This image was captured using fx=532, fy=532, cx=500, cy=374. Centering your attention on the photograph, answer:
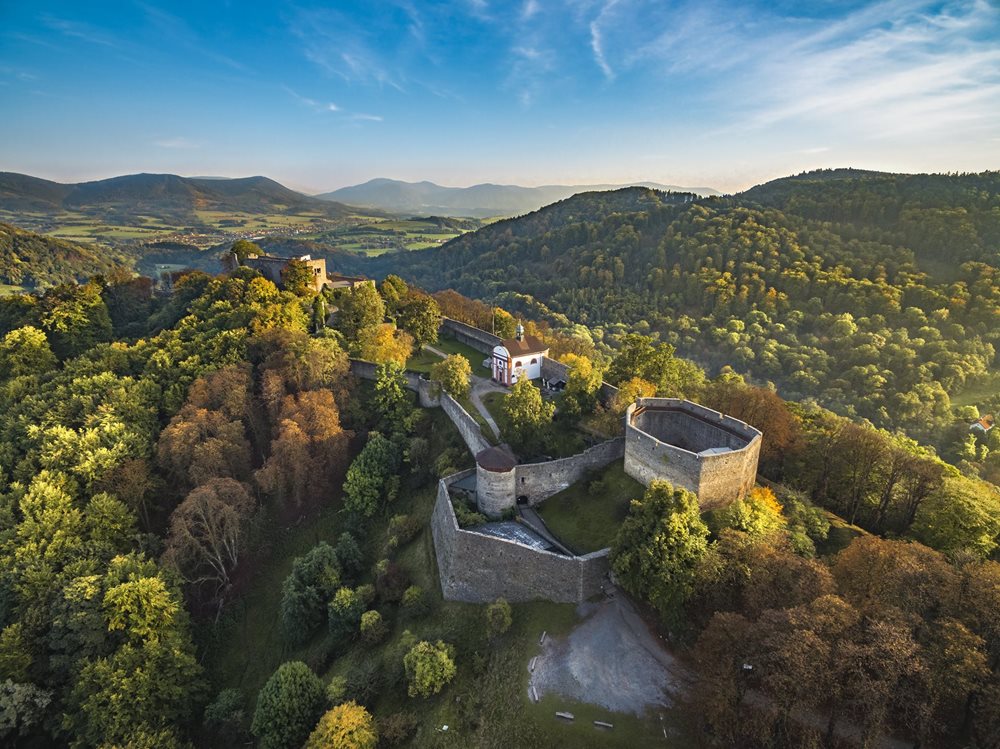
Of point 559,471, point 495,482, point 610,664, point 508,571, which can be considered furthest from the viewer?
point 559,471

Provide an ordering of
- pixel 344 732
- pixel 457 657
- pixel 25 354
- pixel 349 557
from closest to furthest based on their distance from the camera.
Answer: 1. pixel 344 732
2. pixel 457 657
3. pixel 349 557
4. pixel 25 354

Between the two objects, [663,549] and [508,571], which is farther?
[508,571]

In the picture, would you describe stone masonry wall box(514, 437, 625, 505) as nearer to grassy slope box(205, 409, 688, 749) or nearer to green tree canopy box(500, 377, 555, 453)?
green tree canopy box(500, 377, 555, 453)

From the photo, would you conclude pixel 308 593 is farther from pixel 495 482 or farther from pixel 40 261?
pixel 40 261

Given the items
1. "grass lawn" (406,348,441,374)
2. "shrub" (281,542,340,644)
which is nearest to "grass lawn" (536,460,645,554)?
"shrub" (281,542,340,644)

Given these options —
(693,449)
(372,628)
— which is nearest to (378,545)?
(372,628)

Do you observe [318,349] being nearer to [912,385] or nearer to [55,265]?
[912,385]

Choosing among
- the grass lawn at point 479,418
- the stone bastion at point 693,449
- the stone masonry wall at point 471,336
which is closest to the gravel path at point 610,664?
the stone bastion at point 693,449
